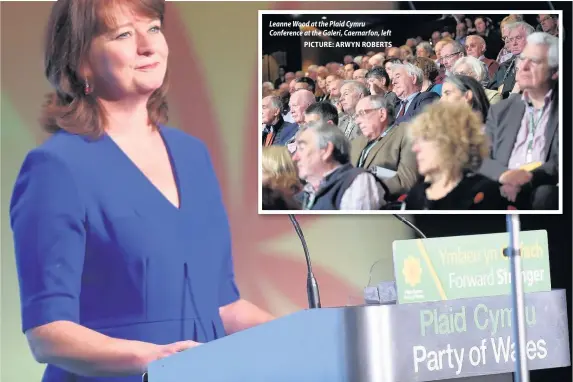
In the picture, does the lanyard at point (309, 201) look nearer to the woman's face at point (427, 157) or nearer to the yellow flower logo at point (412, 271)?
the woman's face at point (427, 157)

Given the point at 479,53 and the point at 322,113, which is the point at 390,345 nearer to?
the point at 322,113

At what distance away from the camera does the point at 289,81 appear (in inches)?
177

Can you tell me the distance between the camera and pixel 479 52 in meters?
4.54

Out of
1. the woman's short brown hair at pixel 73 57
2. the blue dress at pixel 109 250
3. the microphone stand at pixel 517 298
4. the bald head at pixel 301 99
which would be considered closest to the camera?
the microphone stand at pixel 517 298

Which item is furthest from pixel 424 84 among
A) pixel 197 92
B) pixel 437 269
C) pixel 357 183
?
pixel 437 269

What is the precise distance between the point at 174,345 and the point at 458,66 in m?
1.94

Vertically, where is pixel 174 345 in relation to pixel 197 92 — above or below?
below

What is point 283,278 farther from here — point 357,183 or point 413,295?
point 413,295

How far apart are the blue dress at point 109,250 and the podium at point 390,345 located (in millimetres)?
1968

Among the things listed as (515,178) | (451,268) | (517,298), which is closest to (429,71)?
(515,178)

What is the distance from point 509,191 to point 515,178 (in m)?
0.07

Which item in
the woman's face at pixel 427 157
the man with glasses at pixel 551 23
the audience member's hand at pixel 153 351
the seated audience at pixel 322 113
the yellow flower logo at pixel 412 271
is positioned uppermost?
the man with glasses at pixel 551 23

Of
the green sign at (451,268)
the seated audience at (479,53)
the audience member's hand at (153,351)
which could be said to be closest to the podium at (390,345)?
the green sign at (451,268)

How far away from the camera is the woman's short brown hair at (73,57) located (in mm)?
4395
